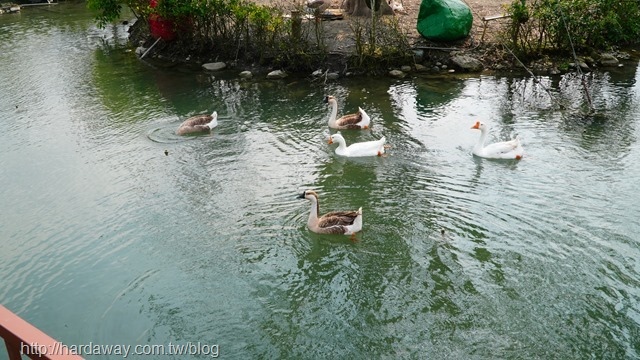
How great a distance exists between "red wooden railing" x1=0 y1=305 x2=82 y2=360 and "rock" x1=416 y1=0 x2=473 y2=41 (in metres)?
16.7

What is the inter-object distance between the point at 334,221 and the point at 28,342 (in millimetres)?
6677

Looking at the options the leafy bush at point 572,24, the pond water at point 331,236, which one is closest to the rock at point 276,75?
the pond water at point 331,236

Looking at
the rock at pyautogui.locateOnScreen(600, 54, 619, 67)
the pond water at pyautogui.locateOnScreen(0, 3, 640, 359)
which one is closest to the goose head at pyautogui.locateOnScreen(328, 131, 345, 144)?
the pond water at pyautogui.locateOnScreen(0, 3, 640, 359)

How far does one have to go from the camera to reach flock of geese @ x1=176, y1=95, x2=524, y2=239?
909cm

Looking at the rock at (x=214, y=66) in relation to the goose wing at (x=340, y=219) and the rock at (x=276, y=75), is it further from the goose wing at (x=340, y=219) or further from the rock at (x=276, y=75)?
the goose wing at (x=340, y=219)

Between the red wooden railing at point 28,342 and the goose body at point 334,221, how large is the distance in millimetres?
6515

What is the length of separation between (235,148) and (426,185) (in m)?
4.53

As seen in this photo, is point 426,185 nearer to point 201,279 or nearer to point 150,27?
point 201,279

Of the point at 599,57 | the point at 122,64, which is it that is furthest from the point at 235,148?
the point at 599,57

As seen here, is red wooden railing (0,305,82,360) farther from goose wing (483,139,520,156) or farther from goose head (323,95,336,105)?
goose head (323,95,336,105)

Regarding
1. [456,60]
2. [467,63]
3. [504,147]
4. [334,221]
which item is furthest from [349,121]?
[467,63]

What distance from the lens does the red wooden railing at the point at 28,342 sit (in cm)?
254

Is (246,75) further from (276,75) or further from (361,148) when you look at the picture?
(361,148)

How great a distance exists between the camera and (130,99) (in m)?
16.9
